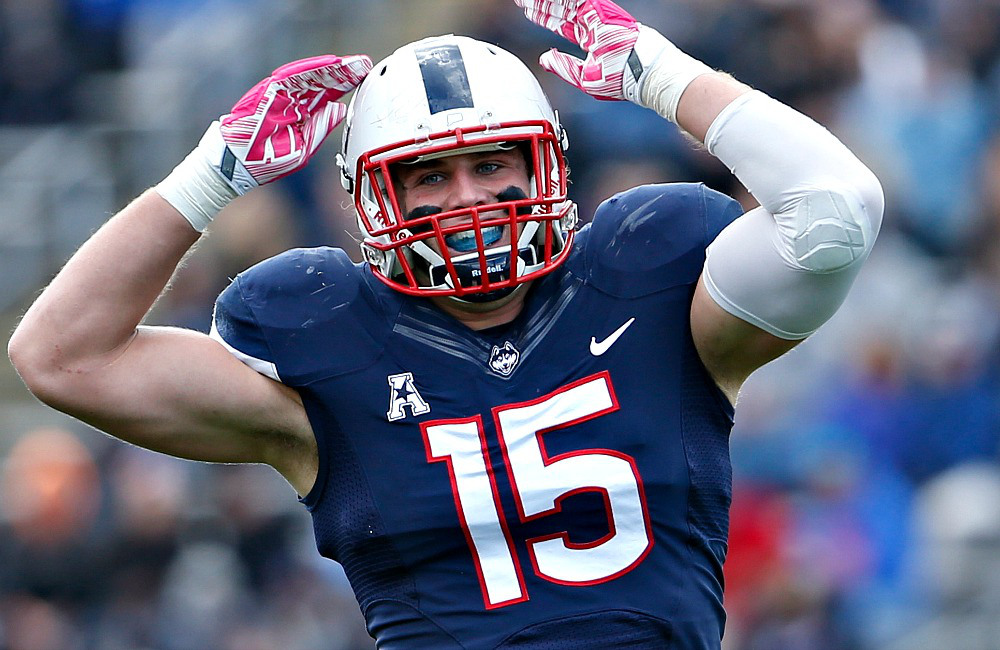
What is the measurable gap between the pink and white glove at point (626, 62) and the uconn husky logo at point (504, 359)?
0.44 metres

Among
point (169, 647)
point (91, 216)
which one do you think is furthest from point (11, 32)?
point (169, 647)

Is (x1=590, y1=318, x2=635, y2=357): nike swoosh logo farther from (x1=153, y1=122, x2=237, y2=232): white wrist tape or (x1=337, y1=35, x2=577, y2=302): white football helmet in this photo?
(x1=153, y1=122, x2=237, y2=232): white wrist tape

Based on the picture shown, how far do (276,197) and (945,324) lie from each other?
2.43m

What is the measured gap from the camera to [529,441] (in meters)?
2.44

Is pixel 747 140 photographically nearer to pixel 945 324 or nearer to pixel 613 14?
pixel 613 14

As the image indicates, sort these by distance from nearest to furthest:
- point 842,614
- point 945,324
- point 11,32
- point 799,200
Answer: point 799,200
point 842,614
point 945,324
point 11,32

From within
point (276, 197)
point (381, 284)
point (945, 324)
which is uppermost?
point (381, 284)

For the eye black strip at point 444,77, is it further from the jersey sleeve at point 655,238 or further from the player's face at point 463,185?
the jersey sleeve at point 655,238

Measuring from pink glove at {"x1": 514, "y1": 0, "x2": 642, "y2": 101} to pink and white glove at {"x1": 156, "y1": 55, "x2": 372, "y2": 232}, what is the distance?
349 mm

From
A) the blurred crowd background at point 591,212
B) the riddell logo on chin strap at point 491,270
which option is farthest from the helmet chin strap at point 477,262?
the blurred crowd background at point 591,212

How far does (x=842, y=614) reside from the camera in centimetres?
505

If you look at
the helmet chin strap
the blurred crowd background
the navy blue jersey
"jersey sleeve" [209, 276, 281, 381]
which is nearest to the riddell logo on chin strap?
the helmet chin strap

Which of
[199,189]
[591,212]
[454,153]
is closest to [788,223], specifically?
[454,153]

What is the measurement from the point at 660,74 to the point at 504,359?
1.68 feet
